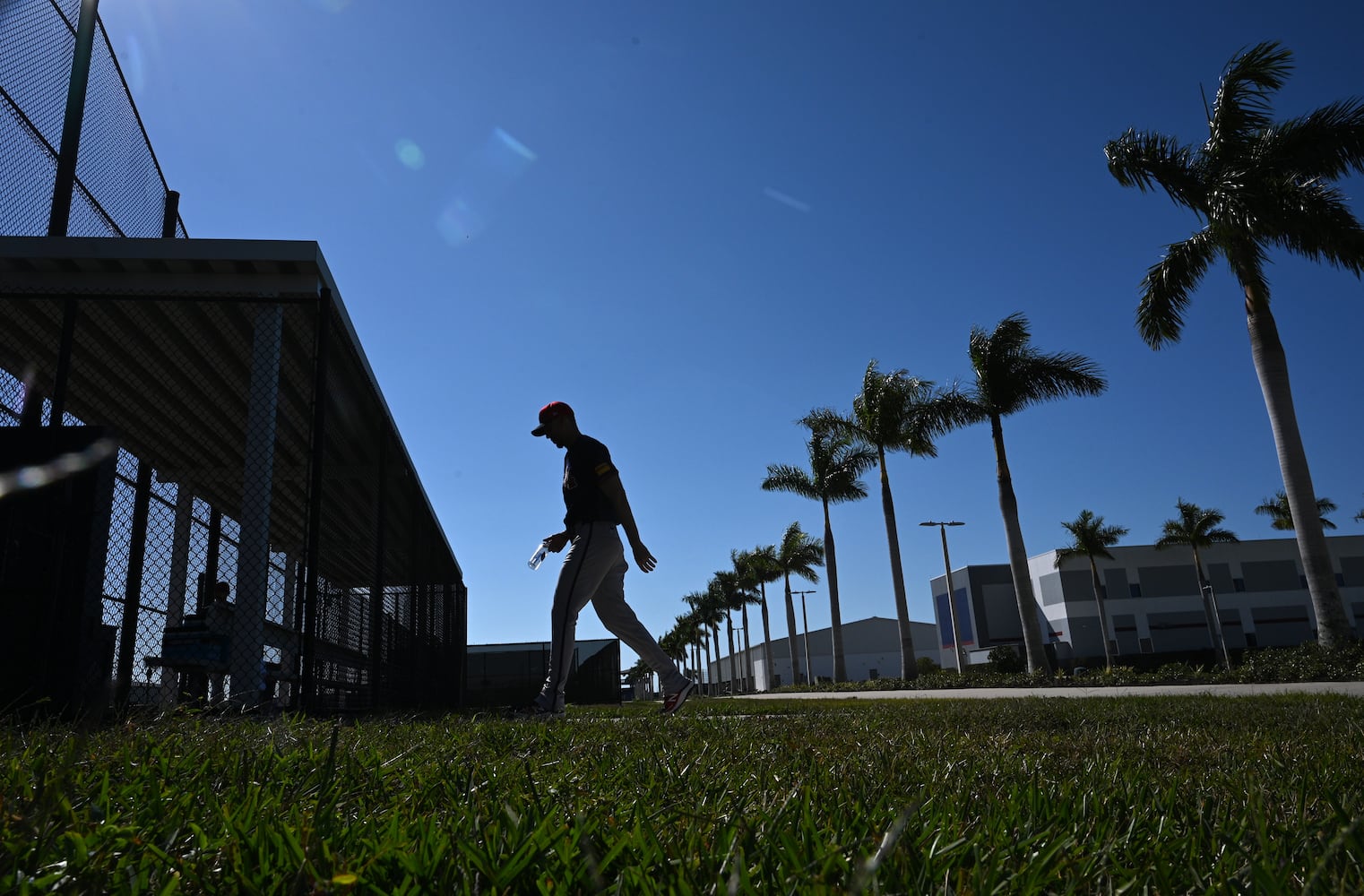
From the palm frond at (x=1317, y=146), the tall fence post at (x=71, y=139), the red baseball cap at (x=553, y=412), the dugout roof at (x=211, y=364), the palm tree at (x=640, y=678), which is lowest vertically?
the palm tree at (x=640, y=678)

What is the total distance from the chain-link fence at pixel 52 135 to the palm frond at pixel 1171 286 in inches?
772

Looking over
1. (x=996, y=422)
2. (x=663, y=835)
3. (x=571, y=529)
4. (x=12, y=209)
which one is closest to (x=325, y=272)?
(x=12, y=209)

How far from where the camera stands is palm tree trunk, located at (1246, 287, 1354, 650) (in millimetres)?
15047

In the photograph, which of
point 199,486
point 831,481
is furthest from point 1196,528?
point 199,486

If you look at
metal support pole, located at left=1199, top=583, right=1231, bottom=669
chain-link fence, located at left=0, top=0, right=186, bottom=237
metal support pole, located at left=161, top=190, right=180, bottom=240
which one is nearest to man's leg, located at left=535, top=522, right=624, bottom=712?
chain-link fence, located at left=0, top=0, right=186, bottom=237

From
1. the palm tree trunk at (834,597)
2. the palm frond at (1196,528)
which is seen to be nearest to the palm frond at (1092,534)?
the palm frond at (1196,528)

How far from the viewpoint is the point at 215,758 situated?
7.58 ft

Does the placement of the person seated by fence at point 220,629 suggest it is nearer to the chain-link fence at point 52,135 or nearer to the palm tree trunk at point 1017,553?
the chain-link fence at point 52,135

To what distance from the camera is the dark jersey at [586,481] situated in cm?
A: 608

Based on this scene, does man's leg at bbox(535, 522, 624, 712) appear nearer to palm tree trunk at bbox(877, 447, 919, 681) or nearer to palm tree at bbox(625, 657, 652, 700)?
palm tree trunk at bbox(877, 447, 919, 681)

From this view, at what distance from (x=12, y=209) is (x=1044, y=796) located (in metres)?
8.76

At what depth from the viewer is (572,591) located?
588cm

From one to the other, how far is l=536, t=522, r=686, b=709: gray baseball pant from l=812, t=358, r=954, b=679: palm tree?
26.2 metres

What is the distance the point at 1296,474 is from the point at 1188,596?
62568mm
